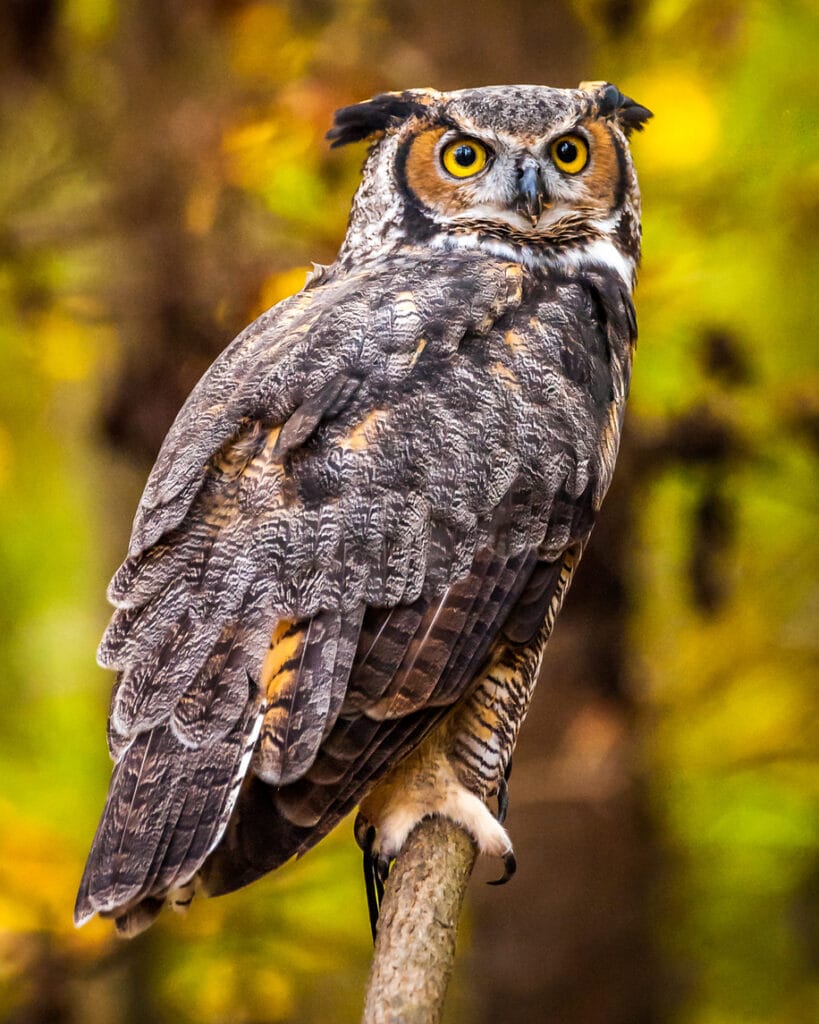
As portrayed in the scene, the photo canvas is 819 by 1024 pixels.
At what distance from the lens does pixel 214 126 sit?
426 centimetres

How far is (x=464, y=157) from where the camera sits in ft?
9.39

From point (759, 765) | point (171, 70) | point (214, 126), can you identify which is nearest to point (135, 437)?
point (214, 126)

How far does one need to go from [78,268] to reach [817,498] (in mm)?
3740

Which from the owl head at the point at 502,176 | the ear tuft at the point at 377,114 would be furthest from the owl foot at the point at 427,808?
the ear tuft at the point at 377,114

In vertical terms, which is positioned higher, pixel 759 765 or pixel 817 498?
pixel 817 498

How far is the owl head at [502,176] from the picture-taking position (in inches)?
111

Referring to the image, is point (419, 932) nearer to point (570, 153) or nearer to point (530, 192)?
point (530, 192)

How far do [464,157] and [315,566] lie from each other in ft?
3.46

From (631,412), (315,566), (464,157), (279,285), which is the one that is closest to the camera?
(315,566)

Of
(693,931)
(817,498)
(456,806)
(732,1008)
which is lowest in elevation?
(732,1008)

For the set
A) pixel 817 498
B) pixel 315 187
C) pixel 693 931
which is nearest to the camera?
pixel 315 187

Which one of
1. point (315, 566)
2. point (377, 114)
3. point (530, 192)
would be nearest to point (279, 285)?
point (377, 114)

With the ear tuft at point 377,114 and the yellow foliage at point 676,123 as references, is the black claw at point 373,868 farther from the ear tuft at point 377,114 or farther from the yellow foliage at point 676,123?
the yellow foliage at point 676,123

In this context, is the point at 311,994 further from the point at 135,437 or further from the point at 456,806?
the point at 456,806
